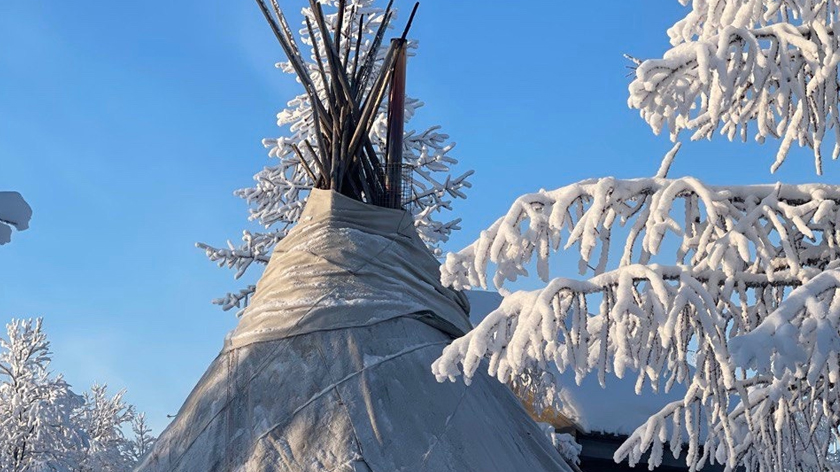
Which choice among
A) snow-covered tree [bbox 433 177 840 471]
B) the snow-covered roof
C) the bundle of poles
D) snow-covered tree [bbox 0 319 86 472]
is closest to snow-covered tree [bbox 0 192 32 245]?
the bundle of poles

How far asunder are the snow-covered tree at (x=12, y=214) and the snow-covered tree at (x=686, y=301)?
10.4ft

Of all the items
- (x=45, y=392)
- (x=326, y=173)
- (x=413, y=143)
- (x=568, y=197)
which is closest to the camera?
(x=568, y=197)

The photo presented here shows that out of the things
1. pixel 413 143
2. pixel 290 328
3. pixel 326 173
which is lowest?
pixel 290 328

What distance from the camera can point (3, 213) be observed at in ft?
17.8

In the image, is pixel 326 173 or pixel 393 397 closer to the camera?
pixel 393 397

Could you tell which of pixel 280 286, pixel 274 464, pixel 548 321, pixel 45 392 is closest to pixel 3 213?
pixel 280 286

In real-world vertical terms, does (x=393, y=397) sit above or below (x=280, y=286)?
below

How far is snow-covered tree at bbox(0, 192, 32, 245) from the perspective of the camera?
17.8 ft

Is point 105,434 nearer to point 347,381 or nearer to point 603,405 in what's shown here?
point 603,405

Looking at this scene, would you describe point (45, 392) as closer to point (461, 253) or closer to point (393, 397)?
point (393, 397)

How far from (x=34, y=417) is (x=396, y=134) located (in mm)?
13507

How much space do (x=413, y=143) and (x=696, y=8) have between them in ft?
30.1

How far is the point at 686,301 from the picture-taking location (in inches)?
116

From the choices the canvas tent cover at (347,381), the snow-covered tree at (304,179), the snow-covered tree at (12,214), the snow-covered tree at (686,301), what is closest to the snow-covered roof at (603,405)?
the snow-covered tree at (304,179)
